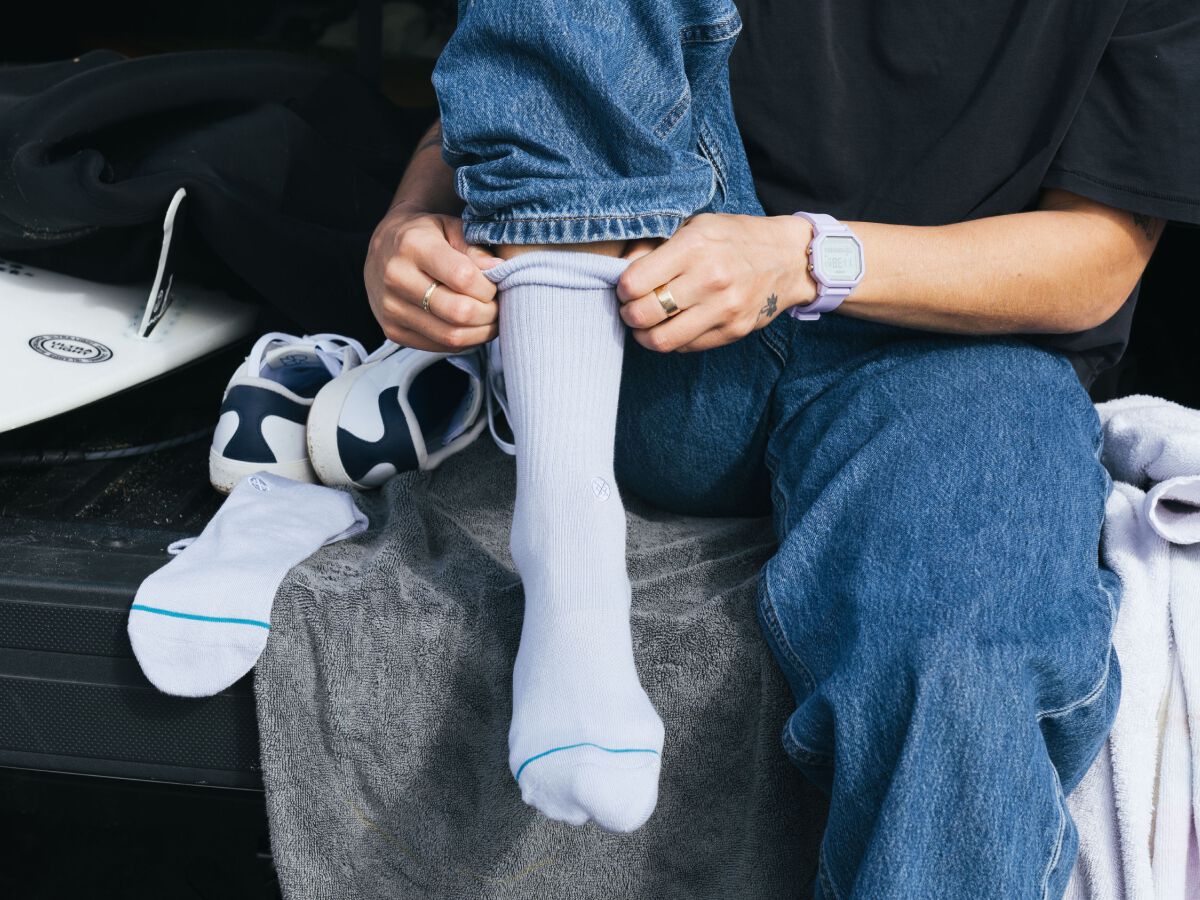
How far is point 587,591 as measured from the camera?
2.56 ft

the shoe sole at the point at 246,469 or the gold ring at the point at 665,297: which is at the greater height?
the gold ring at the point at 665,297

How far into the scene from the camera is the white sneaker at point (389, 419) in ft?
3.58

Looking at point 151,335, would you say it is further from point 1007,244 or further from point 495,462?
point 1007,244

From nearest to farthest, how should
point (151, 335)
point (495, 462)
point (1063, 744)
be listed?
1. point (1063, 744)
2. point (495, 462)
3. point (151, 335)

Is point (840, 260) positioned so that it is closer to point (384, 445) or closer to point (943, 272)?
point (943, 272)

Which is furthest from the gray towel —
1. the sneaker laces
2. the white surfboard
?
the white surfboard

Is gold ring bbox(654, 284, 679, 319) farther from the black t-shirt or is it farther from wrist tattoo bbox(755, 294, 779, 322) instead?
the black t-shirt

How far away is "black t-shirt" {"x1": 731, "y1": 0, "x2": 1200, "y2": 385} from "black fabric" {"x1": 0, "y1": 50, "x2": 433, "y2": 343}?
592 millimetres

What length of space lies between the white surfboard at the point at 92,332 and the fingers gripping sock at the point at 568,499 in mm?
632

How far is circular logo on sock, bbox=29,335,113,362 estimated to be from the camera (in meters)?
1.26

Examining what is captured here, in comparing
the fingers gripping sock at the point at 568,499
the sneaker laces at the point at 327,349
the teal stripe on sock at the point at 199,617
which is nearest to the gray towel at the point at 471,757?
the teal stripe on sock at the point at 199,617

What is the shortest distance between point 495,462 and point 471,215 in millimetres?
405

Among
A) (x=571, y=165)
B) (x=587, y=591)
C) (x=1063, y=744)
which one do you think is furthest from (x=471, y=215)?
(x=1063, y=744)

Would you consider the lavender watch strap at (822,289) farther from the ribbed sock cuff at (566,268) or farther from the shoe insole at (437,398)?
the shoe insole at (437,398)
